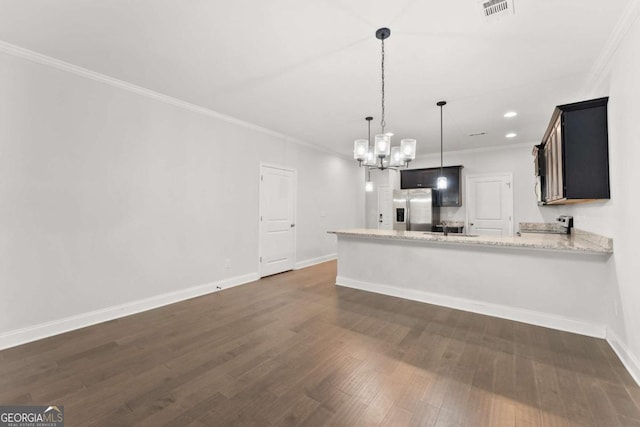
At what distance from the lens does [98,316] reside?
3.00 m

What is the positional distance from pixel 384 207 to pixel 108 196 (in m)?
6.09

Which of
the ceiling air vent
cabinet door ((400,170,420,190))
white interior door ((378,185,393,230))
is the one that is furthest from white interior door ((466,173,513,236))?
Result: the ceiling air vent

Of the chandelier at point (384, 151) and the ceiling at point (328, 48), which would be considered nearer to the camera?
the ceiling at point (328, 48)

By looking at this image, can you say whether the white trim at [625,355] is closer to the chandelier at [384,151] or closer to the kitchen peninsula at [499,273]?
the kitchen peninsula at [499,273]

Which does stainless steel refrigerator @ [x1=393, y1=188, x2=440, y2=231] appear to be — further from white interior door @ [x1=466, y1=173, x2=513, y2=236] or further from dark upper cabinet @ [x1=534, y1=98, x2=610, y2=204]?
dark upper cabinet @ [x1=534, y1=98, x2=610, y2=204]

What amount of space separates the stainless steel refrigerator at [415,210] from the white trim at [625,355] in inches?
155

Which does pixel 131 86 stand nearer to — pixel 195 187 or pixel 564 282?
pixel 195 187

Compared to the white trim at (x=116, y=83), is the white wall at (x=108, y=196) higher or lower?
lower

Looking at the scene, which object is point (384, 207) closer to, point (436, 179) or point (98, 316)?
point (436, 179)

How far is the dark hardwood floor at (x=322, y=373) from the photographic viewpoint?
5.48 feet

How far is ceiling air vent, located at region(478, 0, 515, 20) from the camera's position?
6.14 ft

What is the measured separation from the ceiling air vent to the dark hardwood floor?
2.67 m

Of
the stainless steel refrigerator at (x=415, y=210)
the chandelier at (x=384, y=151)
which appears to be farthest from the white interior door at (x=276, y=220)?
the stainless steel refrigerator at (x=415, y=210)

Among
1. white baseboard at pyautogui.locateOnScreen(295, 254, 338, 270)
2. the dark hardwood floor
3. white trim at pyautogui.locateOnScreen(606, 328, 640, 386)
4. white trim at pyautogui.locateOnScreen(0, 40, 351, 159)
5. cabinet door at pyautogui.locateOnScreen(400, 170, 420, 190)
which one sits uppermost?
white trim at pyautogui.locateOnScreen(0, 40, 351, 159)
